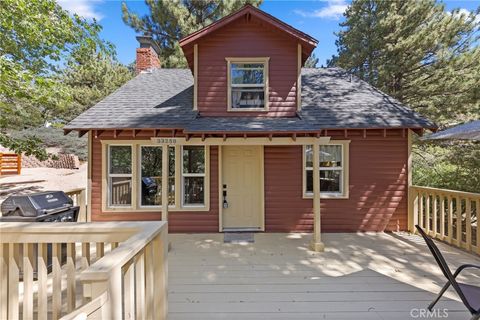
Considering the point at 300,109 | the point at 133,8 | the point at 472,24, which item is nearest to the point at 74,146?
the point at 133,8

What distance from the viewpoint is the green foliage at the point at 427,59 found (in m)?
11.4

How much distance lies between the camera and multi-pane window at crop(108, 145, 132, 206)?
6.76 metres

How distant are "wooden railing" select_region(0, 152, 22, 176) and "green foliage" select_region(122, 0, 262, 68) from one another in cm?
1104

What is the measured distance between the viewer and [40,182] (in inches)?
535

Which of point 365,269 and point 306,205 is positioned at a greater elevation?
point 306,205

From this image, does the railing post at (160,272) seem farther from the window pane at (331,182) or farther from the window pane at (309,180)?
the window pane at (331,182)

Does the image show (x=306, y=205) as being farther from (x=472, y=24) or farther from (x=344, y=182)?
(x=472, y=24)

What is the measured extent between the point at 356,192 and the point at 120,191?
20.0 ft

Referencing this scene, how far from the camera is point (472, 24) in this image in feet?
38.0

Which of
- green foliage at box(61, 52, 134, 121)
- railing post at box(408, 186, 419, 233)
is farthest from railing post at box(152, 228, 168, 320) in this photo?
green foliage at box(61, 52, 134, 121)

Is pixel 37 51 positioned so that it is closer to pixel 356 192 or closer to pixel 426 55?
pixel 356 192

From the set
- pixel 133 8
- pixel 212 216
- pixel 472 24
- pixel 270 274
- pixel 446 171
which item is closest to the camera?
pixel 270 274

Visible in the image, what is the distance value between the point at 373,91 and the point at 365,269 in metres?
5.53

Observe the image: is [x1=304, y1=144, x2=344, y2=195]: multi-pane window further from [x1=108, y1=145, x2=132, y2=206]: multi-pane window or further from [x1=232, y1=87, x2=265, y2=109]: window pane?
[x1=108, y1=145, x2=132, y2=206]: multi-pane window
